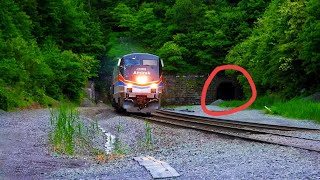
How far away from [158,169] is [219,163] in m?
1.14

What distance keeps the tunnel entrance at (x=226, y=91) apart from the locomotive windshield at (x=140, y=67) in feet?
82.5

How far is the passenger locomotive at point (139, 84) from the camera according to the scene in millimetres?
21234

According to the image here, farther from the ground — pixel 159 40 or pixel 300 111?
pixel 159 40

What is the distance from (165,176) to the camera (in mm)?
6414

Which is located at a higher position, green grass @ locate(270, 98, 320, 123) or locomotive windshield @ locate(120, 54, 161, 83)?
locomotive windshield @ locate(120, 54, 161, 83)

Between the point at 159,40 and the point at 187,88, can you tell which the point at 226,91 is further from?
the point at 159,40

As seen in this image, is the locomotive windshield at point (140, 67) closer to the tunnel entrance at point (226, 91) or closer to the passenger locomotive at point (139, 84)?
the passenger locomotive at point (139, 84)

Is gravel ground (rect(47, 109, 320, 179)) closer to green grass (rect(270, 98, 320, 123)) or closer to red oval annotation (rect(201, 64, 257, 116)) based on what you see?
green grass (rect(270, 98, 320, 123))

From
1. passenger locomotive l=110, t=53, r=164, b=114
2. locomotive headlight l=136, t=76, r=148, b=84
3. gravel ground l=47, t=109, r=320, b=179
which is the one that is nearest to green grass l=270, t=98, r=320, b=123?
passenger locomotive l=110, t=53, r=164, b=114

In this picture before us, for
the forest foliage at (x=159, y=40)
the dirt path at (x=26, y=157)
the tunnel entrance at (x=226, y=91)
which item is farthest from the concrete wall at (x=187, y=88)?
the dirt path at (x=26, y=157)

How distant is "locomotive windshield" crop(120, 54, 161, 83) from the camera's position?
21625mm

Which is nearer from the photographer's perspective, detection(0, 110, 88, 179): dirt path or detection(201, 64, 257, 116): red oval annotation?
detection(0, 110, 88, 179): dirt path

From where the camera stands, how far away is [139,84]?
2128cm

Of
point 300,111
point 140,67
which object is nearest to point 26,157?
point 140,67
